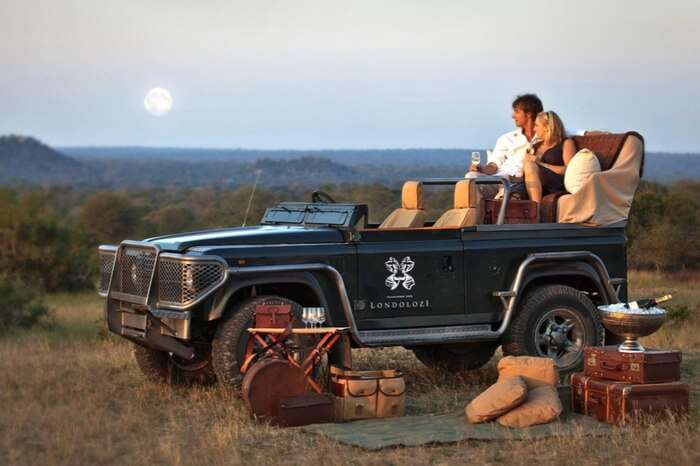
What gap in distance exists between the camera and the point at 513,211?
11.2m

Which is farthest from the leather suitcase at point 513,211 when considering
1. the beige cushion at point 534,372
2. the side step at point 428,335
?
the beige cushion at point 534,372

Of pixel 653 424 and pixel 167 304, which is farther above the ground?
pixel 167 304

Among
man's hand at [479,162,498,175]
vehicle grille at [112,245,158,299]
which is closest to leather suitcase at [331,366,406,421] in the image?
vehicle grille at [112,245,158,299]

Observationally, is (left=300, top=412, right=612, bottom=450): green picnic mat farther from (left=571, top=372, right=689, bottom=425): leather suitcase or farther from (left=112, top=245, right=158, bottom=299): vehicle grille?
(left=112, top=245, right=158, bottom=299): vehicle grille

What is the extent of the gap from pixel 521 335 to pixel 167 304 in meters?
3.33

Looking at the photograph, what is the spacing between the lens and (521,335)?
11.0 meters

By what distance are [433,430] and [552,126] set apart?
14.0ft

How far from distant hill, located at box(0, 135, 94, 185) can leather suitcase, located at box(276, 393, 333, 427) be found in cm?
11651

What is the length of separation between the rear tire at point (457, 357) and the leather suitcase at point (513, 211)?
1439 millimetres

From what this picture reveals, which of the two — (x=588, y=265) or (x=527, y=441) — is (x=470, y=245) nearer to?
(x=588, y=265)

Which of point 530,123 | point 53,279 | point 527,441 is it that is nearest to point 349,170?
point 53,279

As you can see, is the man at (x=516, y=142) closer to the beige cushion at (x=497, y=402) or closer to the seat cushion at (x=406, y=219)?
the seat cushion at (x=406, y=219)

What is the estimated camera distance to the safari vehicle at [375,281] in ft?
31.6

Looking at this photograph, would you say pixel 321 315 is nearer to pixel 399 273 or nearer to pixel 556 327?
pixel 399 273
